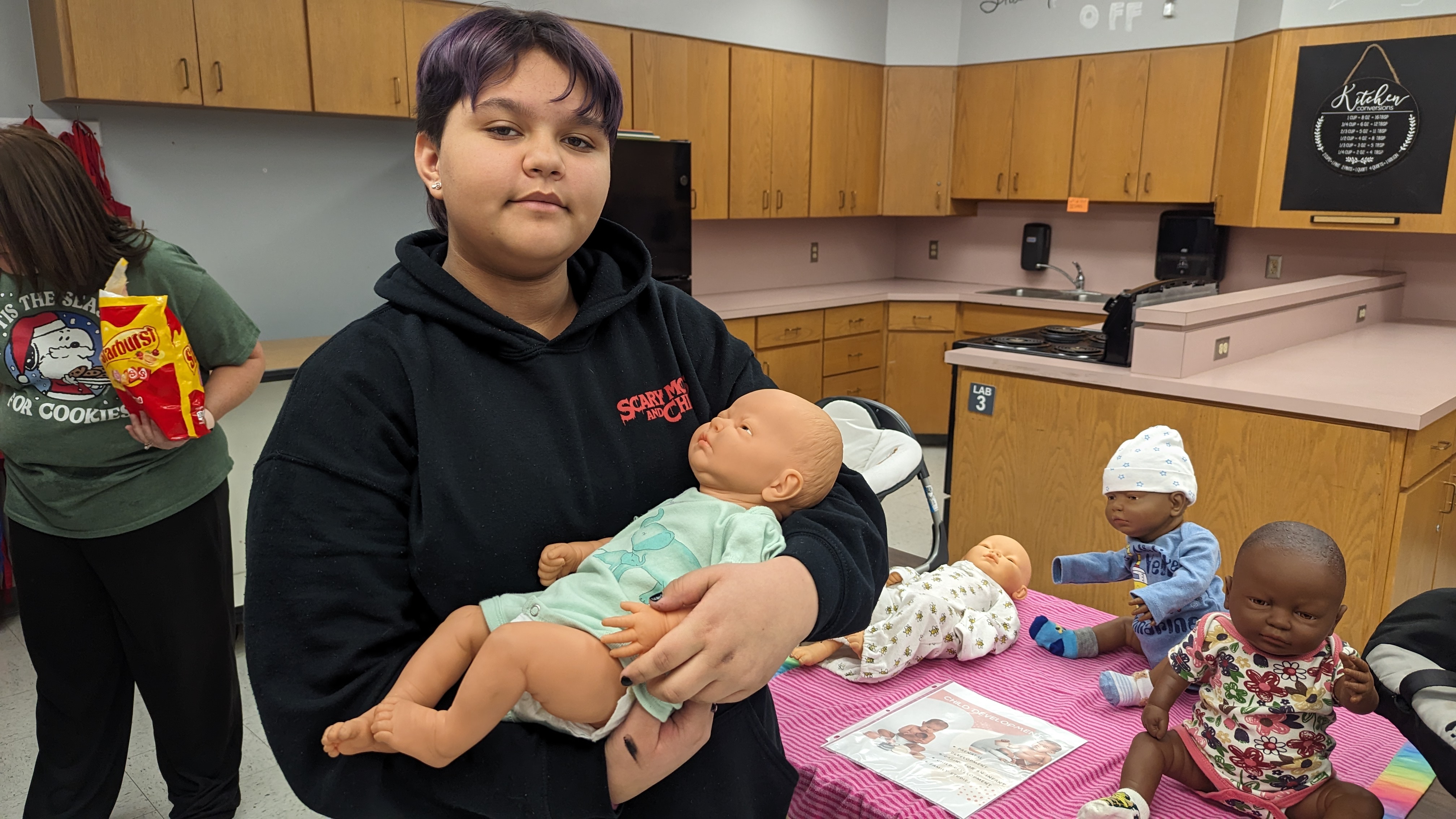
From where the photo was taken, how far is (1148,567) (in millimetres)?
1705

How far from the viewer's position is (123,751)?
2.05 m

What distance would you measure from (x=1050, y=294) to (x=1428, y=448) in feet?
11.0

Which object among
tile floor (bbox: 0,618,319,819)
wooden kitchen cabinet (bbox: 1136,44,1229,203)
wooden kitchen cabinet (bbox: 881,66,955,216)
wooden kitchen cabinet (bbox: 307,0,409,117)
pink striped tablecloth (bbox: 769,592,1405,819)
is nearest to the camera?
pink striped tablecloth (bbox: 769,592,1405,819)

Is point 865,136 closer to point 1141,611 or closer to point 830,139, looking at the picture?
point 830,139

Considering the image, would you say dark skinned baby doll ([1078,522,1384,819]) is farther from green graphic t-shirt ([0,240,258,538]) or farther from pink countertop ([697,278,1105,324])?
pink countertop ([697,278,1105,324])

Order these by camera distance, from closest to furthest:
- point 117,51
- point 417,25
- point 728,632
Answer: point 728,632 < point 117,51 < point 417,25

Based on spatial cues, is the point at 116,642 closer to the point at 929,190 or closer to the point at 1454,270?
the point at 929,190

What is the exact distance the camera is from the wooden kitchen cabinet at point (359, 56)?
137 inches

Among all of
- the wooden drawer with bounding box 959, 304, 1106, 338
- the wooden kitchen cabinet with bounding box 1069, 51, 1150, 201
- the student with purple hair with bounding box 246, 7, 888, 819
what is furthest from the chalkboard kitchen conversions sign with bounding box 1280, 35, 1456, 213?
the student with purple hair with bounding box 246, 7, 888, 819

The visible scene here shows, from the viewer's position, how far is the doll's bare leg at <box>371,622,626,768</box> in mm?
802

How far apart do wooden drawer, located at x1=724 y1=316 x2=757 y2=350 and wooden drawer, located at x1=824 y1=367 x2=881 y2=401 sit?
68cm

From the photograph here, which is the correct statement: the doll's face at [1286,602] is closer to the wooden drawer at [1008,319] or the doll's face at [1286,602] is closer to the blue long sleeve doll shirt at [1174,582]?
the blue long sleeve doll shirt at [1174,582]

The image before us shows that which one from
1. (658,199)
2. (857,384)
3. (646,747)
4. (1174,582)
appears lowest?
(857,384)

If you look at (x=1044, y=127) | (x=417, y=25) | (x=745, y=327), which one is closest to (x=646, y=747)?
(x=417, y=25)
